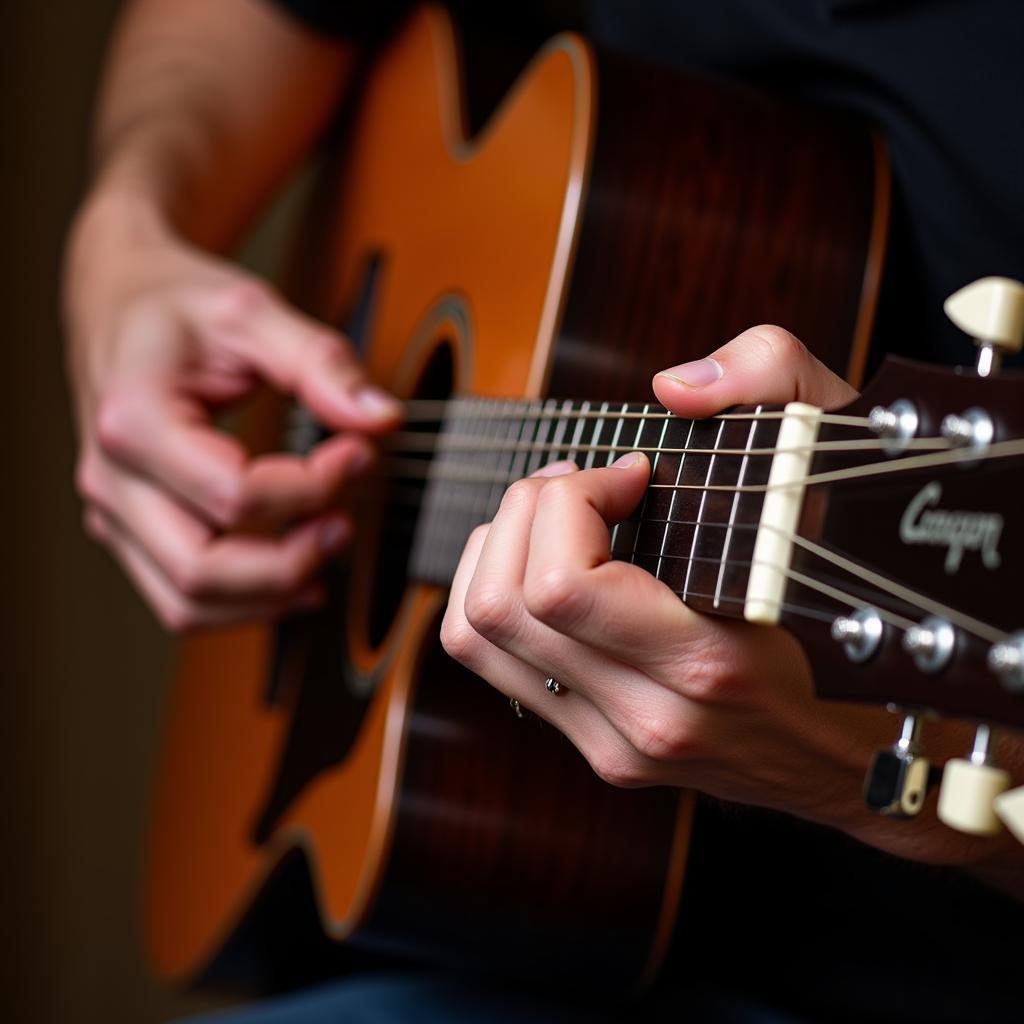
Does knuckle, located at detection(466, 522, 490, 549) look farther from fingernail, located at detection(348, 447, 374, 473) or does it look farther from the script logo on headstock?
fingernail, located at detection(348, 447, 374, 473)

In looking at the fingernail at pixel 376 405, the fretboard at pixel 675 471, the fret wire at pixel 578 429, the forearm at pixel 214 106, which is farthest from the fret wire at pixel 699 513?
the forearm at pixel 214 106

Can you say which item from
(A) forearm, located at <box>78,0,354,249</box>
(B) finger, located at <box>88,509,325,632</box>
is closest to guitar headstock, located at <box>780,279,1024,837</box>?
(B) finger, located at <box>88,509,325,632</box>

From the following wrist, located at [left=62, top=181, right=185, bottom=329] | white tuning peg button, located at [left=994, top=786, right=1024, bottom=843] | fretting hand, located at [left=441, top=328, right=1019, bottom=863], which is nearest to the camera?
white tuning peg button, located at [left=994, top=786, right=1024, bottom=843]

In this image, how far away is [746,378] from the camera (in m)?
0.43

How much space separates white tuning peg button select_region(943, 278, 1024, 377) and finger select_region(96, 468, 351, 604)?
0.63 metres

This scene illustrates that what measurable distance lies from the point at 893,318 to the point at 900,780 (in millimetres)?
425

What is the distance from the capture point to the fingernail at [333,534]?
0.94m

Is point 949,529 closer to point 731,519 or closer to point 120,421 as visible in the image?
point 731,519

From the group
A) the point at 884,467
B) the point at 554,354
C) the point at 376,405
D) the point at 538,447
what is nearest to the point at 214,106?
the point at 376,405

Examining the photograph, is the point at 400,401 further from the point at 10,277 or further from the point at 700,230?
the point at 10,277

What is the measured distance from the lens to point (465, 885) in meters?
0.77

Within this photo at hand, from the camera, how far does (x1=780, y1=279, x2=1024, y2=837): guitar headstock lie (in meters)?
0.34

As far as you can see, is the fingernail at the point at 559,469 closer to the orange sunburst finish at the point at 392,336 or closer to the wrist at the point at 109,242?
the orange sunburst finish at the point at 392,336

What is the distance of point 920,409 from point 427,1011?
2.22ft
